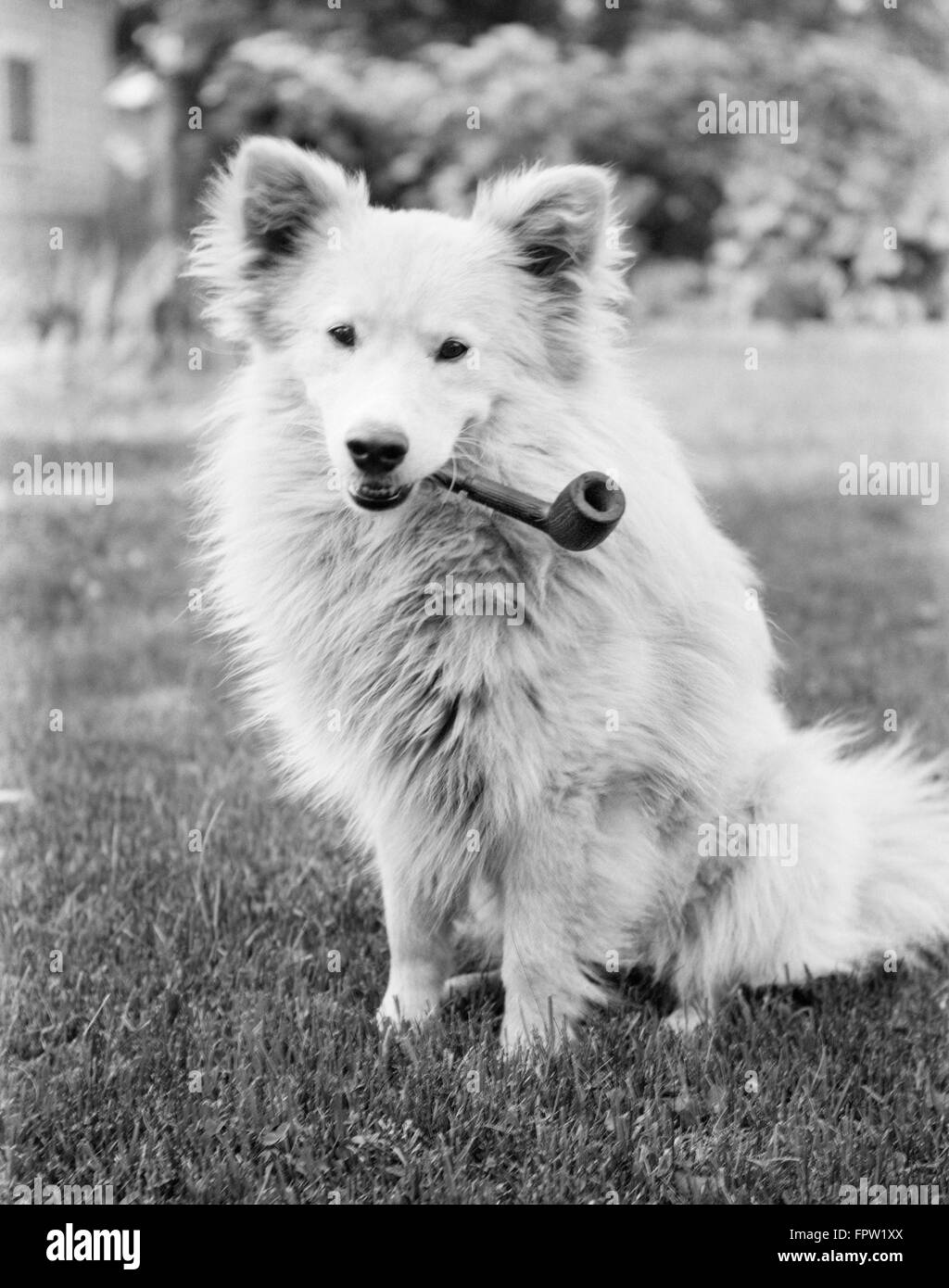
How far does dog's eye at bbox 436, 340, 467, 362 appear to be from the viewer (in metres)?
2.67

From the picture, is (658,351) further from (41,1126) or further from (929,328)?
(41,1126)

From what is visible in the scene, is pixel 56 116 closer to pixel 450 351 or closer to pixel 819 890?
pixel 450 351

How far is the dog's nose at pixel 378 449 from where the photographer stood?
97.0 inches

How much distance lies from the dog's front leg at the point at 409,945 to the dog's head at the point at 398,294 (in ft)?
3.07

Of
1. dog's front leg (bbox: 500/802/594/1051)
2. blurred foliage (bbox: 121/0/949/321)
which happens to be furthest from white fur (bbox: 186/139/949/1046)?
blurred foliage (bbox: 121/0/949/321)

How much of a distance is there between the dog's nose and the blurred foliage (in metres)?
8.76

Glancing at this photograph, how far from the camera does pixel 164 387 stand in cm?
899

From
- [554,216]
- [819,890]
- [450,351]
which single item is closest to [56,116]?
[554,216]

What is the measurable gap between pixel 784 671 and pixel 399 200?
8488 mm

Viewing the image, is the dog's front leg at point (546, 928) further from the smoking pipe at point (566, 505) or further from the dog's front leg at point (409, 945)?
the smoking pipe at point (566, 505)

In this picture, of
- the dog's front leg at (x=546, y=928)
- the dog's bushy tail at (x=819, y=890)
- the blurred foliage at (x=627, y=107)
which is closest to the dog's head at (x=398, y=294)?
the dog's front leg at (x=546, y=928)

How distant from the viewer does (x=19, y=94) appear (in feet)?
36.6

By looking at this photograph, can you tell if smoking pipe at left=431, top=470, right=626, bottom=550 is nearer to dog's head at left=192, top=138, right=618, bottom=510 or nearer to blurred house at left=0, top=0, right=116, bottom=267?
dog's head at left=192, top=138, right=618, bottom=510

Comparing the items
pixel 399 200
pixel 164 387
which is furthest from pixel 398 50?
pixel 164 387
